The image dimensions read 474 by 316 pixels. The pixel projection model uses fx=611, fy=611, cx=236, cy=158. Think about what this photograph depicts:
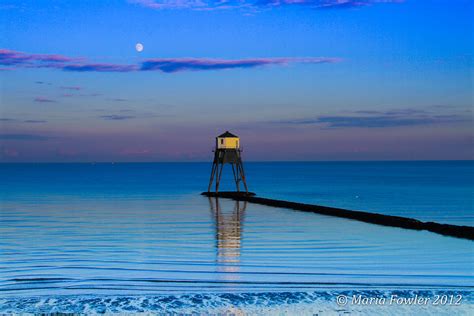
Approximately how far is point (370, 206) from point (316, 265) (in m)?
33.4

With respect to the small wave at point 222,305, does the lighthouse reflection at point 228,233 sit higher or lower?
lower

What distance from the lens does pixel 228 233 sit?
3231cm

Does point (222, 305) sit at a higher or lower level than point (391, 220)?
higher

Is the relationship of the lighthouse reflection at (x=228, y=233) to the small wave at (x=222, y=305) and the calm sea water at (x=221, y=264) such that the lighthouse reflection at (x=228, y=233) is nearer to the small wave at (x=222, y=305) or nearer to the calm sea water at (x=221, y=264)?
the calm sea water at (x=221, y=264)

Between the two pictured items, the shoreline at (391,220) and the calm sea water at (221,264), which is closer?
the calm sea water at (221,264)

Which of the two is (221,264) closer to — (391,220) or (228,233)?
(228,233)

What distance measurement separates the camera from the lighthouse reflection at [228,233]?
22.8m

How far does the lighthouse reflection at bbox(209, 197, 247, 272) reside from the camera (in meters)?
22.8

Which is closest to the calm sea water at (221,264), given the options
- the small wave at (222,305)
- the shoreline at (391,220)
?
the small wave at (222,305)

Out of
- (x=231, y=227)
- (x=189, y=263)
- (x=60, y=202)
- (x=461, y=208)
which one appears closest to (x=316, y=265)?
(x=189, y=263)

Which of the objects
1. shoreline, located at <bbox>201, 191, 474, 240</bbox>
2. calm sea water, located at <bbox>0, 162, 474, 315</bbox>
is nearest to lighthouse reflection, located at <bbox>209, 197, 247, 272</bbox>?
calm sea water, located at <bbox>0, 162, 474, 315</bbox>

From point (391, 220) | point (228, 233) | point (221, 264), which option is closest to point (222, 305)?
point (221, 264)

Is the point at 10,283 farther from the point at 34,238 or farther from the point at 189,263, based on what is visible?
the point at 34,238

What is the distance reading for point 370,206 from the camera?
178 feet
